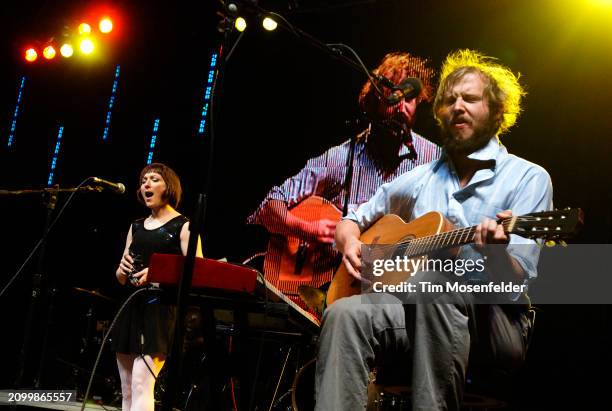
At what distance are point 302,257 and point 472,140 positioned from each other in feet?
8.99

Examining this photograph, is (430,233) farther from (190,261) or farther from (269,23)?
(269,23)

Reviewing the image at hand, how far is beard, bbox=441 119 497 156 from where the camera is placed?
2.59m

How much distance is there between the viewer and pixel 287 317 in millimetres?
2404

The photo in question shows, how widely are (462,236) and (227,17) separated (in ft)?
4.15

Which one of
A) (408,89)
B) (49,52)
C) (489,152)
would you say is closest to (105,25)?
(49,52)

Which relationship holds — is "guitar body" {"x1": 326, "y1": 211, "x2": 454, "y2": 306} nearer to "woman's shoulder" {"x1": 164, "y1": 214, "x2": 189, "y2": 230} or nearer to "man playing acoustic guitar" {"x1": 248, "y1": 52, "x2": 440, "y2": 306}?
"woman's shoulder" {"x1": 164, "y1": 214, "x2": 189, "y2": 230}

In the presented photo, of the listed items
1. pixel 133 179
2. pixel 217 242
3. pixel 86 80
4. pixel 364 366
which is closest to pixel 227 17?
pixel 364 366

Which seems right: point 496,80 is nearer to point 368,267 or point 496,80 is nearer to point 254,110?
point 368,267

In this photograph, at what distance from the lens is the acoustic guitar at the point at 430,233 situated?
1.88m

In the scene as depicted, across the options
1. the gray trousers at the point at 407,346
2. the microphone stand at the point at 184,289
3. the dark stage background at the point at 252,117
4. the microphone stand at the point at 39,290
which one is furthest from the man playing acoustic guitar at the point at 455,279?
the microphone stand at the point at 39,290

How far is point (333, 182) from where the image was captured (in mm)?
5113

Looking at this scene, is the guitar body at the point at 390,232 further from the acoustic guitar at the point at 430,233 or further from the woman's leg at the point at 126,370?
the woman's leg at the point at 126,370

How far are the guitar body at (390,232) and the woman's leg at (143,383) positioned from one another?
143 cm

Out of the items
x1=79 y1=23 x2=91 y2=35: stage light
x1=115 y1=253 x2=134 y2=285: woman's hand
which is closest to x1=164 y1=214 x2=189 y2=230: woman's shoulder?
x1=115 y1=253 x2=134 y2=285: woman's hand
